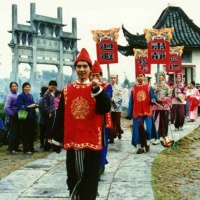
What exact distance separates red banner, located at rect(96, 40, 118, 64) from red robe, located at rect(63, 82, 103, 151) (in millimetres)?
4481

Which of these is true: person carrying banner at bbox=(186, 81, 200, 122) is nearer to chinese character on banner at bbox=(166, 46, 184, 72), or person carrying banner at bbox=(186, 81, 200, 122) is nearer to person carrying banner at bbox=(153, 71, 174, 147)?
chinese character on banner at bbox=(166, 46, 184, 72)

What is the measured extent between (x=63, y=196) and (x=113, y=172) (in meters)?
1.43

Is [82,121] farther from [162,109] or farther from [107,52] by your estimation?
[162,109]

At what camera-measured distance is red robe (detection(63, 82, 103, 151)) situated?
13.5ft

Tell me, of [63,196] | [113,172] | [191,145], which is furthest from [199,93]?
[63,196]

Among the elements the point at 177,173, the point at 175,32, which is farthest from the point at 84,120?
the point at 175,32

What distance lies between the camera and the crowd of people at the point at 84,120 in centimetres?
412

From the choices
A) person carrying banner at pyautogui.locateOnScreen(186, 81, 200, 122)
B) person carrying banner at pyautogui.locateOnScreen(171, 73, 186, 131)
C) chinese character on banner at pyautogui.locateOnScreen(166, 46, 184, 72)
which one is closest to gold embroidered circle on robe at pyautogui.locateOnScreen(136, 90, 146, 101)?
person carrying banner at pyautogui.locateOnScreen(171, 73, 186, 131)

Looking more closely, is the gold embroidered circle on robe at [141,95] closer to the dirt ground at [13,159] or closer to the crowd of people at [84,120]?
the crowd of people at [84,120]

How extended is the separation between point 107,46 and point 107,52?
0.15 meters

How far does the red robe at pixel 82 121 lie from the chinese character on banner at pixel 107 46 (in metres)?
4.47

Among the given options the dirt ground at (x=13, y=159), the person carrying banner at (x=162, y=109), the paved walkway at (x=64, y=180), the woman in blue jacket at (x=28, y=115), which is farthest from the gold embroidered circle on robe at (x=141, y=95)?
the dirt ground at (x=13, y=159)

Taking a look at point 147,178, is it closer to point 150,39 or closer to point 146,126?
point 146,126

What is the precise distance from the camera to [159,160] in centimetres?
726
